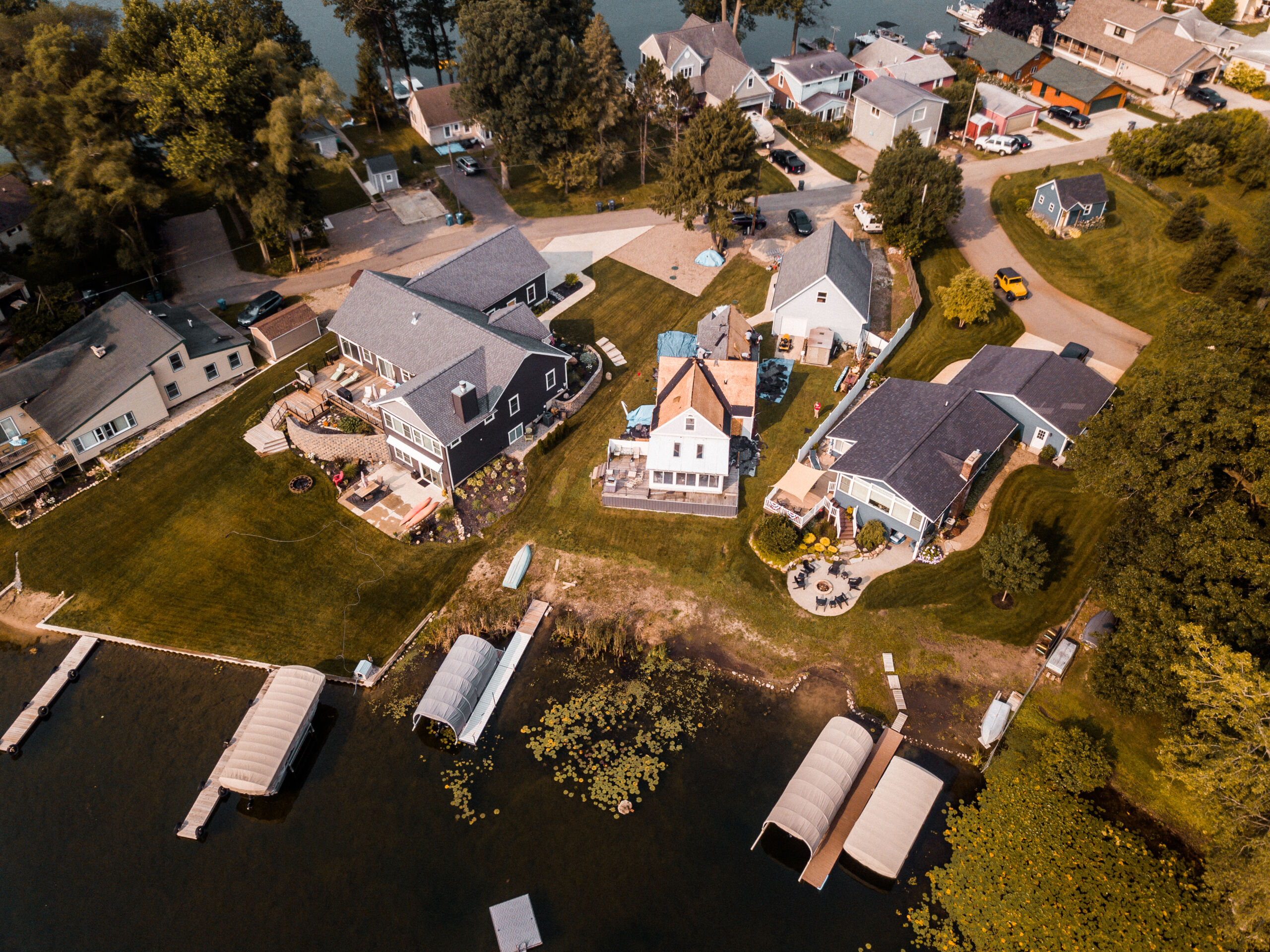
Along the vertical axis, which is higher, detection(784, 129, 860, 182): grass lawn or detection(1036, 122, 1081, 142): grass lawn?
detection(1036, 122, 1081, 142): grass lawn

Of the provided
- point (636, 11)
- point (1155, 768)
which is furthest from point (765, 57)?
point (1155, 768)

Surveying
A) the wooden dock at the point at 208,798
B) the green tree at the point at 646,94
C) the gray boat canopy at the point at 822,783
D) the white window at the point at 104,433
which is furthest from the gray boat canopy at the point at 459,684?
the green tree at the point at 646,94

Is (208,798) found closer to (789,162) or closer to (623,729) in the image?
(623,729)

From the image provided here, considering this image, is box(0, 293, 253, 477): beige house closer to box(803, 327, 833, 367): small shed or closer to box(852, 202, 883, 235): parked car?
box(803, 327, 833, 367): small shed

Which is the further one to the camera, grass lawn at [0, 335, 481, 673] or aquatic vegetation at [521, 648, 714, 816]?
grass lawn at [0, 335, 481, 673]

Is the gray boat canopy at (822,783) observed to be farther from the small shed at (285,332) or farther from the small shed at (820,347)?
the small shed at (285,332)

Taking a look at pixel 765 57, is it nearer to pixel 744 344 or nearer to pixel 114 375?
pixel 744 344

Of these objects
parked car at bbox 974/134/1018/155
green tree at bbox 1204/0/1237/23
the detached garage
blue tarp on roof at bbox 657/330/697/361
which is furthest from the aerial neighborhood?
green tree at bbox 1204/0/1237/23

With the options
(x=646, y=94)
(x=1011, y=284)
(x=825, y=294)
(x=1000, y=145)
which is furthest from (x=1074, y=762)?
(x=1000, y=145)
